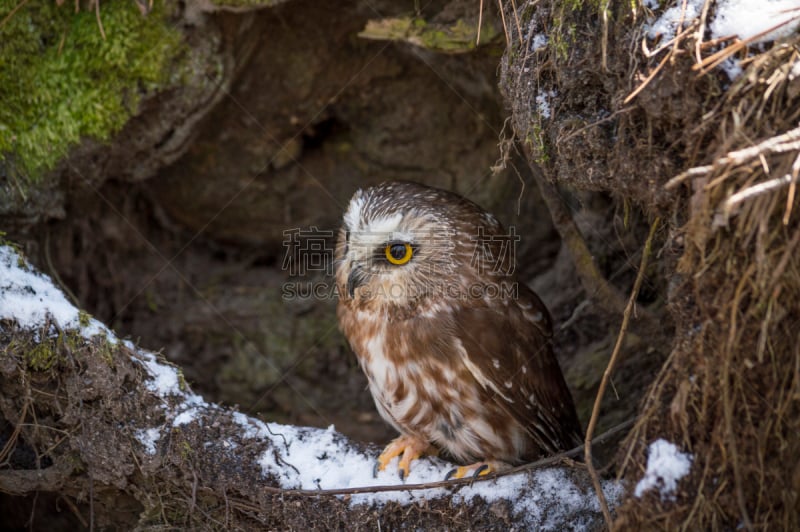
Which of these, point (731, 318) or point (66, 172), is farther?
point (66, 172)

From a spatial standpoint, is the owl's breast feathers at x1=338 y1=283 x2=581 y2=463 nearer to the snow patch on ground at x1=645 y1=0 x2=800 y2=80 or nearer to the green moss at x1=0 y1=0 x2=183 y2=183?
the snow patch on ground at x1=645 y1=0 x2=800 y2=80

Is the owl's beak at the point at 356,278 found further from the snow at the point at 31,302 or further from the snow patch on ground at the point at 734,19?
the snow patch on ground at the point at 734,19

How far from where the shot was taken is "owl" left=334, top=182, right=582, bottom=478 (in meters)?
3.24

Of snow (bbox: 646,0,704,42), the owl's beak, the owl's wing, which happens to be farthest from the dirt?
snow (bbox: 646,0,704,42)

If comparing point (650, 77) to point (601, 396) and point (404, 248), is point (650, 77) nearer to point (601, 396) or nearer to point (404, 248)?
point (601, 396)

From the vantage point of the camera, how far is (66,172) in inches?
149

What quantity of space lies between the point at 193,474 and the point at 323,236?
8.81ft

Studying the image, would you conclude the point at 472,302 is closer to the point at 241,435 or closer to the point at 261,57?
the point at 241,435

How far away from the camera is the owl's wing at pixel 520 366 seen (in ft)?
10.6

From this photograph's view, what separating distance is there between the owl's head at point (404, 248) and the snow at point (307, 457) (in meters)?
0.73

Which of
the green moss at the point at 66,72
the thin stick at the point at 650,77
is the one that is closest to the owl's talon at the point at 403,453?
the thin stick at the point at 650,77

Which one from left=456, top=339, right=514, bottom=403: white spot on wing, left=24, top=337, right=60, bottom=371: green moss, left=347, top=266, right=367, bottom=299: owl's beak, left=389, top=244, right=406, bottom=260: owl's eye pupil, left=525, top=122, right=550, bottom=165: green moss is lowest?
left=456, top=339, right=514, bottom=403: white spot on wing

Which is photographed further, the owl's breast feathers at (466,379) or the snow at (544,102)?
the owl's breast feathers at (466,379)

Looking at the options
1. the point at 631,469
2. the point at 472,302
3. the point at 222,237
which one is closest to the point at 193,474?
the point at 472,302
